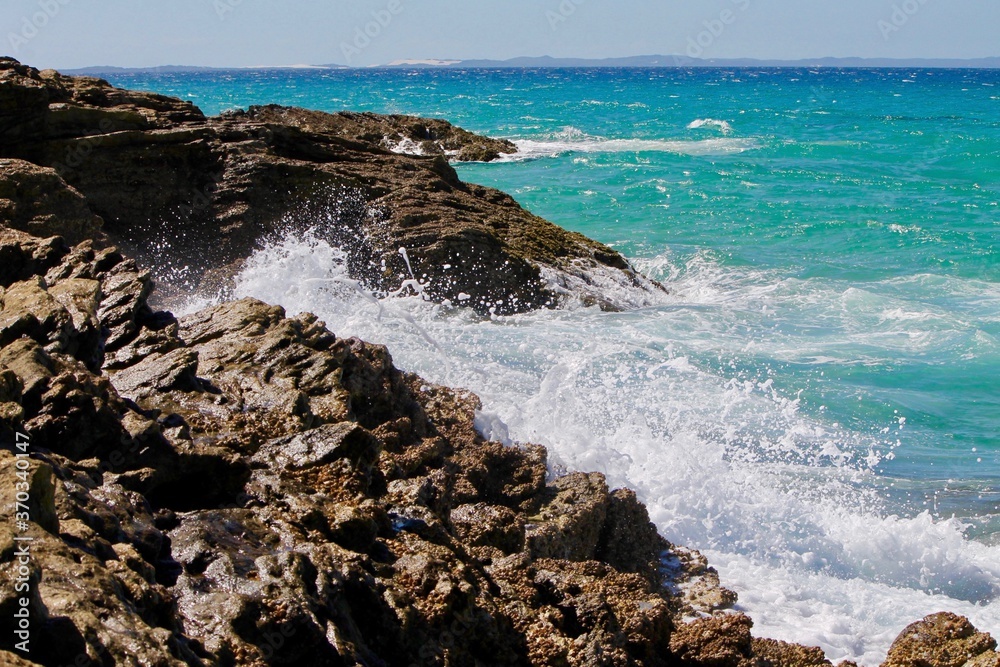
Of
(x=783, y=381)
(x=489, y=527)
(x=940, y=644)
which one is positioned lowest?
(x=783, y=381)

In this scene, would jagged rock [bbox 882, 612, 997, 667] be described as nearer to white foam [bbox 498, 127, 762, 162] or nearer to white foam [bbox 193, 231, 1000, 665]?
white foam [bbox 193, 231, 1000, 665]

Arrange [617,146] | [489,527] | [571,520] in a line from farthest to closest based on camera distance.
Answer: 1. [617,146]
2. [571,520]
3. [489,527]

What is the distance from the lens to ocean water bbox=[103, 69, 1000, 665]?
832 centimetres

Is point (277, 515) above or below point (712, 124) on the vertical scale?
below

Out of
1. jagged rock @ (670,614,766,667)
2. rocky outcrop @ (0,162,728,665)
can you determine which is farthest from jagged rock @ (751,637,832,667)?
rocky outcrop @ (0,162,728,665)

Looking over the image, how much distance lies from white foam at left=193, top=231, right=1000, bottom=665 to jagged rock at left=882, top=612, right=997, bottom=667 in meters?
0.98

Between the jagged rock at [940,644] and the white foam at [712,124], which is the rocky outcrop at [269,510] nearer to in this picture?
the jagged rock at [940,644]

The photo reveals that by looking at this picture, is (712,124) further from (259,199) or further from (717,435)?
(717,435)

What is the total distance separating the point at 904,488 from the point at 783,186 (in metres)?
23.1

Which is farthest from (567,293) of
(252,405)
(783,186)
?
(783,186)

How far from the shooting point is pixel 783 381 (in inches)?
501

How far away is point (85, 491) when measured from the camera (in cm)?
454

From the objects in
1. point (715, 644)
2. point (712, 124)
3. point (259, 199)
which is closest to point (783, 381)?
point (715, 644)

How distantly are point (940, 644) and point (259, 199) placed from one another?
11.7 meters
